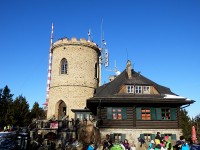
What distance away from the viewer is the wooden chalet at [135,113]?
25.5 m

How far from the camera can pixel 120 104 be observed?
26.1 meters

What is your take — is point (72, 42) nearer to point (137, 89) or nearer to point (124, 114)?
point (137, 89)

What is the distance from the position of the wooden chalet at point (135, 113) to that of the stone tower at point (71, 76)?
29.2ft

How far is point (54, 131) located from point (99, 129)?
3970 millimetres

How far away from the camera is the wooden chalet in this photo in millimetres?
25469

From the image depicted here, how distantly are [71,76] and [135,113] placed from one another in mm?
12191

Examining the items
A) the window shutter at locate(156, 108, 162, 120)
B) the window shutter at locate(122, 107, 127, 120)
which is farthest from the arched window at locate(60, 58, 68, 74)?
the window shutter at locate(156, 108, 162, 120)

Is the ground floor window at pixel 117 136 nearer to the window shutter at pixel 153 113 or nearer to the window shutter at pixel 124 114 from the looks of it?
the window shutter at pixel 124 114

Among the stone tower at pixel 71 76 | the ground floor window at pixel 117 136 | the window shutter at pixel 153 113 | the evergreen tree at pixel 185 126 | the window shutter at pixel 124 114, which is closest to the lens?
the ground floor window at pixel 117 136

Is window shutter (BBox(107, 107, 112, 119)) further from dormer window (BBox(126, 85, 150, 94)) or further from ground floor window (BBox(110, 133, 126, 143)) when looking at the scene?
dormer window (BBox(126, 85, 150, 94))

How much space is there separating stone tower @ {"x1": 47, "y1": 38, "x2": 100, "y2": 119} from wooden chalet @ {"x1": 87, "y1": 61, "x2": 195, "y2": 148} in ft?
29.2

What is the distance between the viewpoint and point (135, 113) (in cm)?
2609

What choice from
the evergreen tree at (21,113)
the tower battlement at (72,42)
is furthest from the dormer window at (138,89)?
the evergreen tree at (21,113)

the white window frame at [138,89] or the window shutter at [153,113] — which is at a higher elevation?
the white window frame at [138,89]
